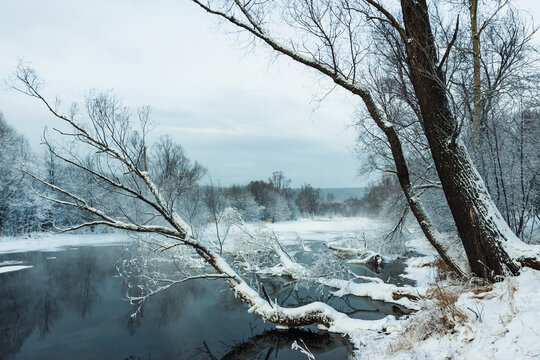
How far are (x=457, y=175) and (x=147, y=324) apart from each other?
319 inches

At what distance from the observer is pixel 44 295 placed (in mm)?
11125

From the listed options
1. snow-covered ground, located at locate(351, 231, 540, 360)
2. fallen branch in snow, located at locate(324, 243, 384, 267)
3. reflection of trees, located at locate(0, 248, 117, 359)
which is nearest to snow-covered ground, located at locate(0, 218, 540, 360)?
snow-covered ground, located at locate(351, 231, 540, 360)

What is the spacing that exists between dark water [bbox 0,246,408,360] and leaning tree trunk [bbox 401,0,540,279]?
7.87 ft

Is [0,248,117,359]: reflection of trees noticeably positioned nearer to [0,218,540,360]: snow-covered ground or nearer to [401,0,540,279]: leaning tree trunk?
[0,218,540,360]: snow-covered ground

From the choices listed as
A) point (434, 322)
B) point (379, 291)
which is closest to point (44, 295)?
point (379, 291)

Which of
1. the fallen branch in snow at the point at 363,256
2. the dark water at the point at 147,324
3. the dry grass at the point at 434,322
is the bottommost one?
the dark water at the point at 147,324

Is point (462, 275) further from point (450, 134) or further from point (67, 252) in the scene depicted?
point (67, 252)

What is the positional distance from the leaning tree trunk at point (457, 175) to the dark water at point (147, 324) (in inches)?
94.5

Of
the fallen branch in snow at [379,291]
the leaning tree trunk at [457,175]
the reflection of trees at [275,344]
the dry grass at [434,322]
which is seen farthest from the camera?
the fallen branch in snow at [379,291]

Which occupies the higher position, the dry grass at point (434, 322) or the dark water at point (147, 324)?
the dry grass at point (434, 322)

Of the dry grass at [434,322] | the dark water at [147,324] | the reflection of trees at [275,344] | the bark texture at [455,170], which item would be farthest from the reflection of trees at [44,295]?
the bark texture at [455,170]

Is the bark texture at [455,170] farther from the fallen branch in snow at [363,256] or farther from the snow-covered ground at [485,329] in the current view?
the fallen branch in snow at [363,256]

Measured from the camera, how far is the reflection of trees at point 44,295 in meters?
8.21

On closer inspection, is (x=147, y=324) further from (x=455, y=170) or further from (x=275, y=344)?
(x=455, y=170)
